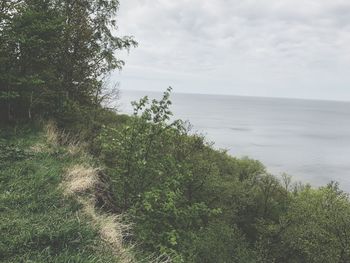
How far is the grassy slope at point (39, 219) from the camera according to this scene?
197 inches

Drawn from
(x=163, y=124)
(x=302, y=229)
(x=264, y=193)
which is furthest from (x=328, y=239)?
(x=163, y=124)

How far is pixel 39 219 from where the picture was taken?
5.87m

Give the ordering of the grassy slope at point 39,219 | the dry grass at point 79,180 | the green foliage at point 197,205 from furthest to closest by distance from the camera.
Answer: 1. the green foliage at point 197,205
2. the dry grass at point 79,180
3. the grassy slope at point 39,219

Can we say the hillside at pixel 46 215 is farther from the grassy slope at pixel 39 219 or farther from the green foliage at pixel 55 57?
the green foliage at pixel 55 57

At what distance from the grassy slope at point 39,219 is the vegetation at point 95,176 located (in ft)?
0.07

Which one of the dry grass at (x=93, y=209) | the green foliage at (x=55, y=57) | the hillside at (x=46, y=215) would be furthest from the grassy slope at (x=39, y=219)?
the green foliage at (x=55, y=57)

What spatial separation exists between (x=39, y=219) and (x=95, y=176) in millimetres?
4312

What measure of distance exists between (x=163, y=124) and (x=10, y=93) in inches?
219

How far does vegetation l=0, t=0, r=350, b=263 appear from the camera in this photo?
6062mm

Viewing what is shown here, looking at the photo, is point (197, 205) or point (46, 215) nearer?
point (46, 215)

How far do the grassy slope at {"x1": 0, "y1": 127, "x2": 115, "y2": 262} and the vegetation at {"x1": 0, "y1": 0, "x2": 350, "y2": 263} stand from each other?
20mm

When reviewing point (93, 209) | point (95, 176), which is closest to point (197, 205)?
point (95, 176)

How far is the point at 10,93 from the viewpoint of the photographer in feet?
41.9

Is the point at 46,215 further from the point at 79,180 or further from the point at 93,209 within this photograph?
the point at 79,180
